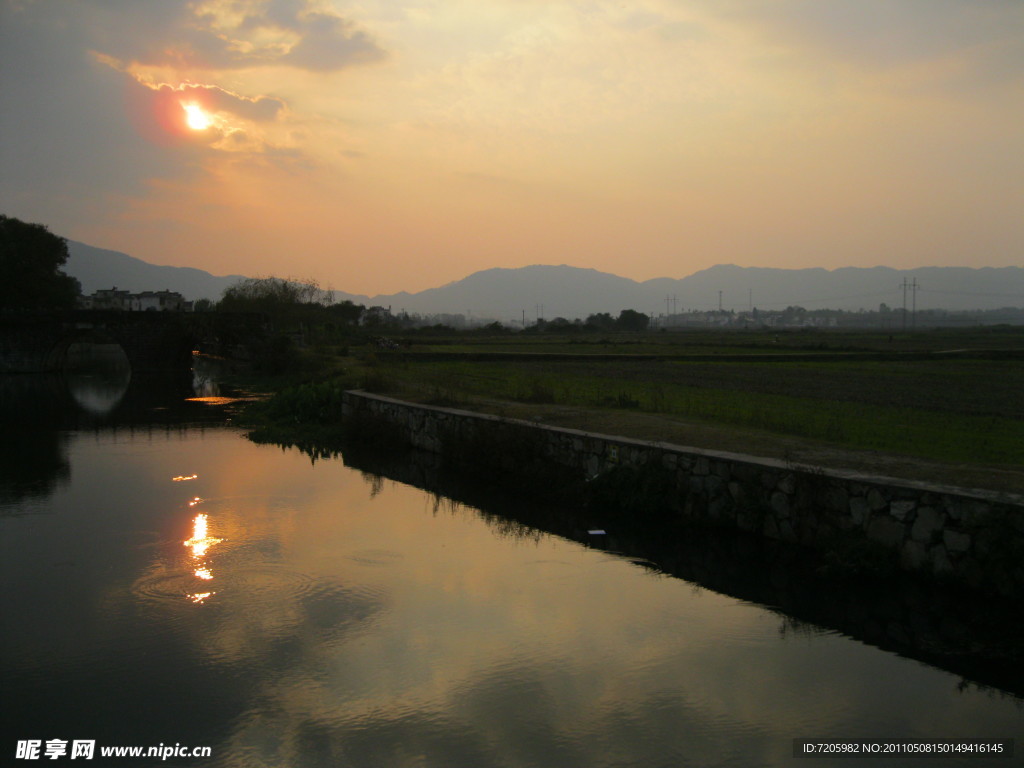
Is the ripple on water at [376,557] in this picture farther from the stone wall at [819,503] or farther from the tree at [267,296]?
the tree at [267,296]

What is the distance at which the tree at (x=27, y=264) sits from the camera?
A: 60656 mm

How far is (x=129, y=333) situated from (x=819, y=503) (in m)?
50.9

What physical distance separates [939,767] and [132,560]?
30.1 ft

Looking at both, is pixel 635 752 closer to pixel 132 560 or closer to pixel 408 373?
pixel 132 560

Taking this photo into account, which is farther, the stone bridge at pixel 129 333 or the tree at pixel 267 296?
the tree at pixel 267 296

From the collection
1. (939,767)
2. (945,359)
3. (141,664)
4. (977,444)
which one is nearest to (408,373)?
(977,444)

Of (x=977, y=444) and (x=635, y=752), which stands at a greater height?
(x=977, y=444)

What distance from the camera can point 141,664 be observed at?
7.18 m

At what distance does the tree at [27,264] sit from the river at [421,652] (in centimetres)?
5685

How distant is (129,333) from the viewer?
52.0m

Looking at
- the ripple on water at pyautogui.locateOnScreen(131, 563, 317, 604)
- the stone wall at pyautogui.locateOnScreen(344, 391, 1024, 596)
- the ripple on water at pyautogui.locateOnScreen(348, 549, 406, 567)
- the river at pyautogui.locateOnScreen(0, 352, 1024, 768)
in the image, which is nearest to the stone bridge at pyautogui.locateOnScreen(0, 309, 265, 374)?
the stone wall at pyautogui.locateOnScreen(344, 391, 1024, 596)

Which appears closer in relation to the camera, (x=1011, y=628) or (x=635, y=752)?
(x=635, y=752)

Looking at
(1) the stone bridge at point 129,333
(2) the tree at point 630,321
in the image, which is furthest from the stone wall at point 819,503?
(2) the tree at point 630,321

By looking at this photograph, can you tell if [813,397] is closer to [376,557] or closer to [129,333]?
[376,557]
